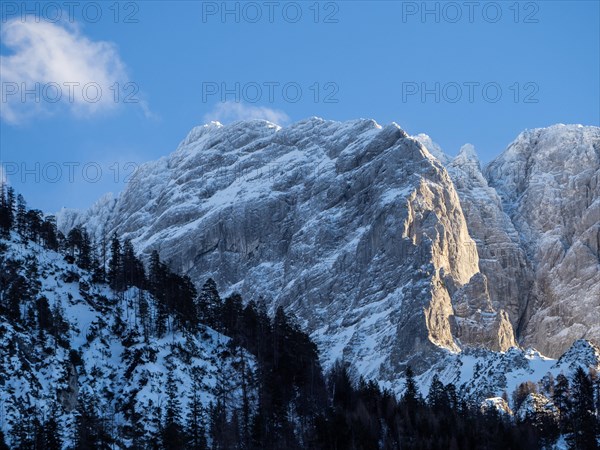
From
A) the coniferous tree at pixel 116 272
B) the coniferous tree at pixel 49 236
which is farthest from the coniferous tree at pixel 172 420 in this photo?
the coniferous tree at pixel 49 236

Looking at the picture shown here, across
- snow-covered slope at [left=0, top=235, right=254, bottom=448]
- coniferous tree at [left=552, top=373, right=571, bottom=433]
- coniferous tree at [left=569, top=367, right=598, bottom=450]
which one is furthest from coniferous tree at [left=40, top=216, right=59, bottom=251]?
Result: coniferous tree at [left=569, top=367, right=598, bottom=450]

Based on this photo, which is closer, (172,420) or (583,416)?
(172,420)

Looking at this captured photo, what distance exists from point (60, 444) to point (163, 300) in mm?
44646

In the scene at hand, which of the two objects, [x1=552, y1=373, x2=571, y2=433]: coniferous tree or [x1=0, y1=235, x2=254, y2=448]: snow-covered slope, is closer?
[x1=0, y1=235, x2=254, y2=448]: snow-covered slope

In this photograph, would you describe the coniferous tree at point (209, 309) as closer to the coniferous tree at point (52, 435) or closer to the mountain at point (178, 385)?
the mountain at point (178, 385)

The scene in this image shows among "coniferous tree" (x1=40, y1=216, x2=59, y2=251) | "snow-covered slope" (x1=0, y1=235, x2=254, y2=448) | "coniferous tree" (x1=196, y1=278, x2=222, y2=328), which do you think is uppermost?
"coniferous tree" (x1=40, y1=216, x2=59, y2=251)

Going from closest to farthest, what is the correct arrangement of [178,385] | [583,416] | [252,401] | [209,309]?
1. [583,416]
2. [178,385]
3. [252,401]
4. [209,309]

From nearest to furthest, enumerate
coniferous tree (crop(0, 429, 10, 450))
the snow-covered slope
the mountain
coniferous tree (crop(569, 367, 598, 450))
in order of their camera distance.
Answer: coniferous tree (crop(0, 429, 10, 450)) < coniferous tree (crop(569, 367, 598, 450)) < the mountain < the snow-covered slope

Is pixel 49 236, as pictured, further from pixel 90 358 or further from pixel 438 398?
pixel 438 398

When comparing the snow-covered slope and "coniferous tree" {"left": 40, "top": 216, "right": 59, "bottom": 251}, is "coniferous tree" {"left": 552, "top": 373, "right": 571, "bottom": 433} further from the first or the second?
"coniferous tree" {"left": 40, "top": 216, "right": 59, "bottom": 251}

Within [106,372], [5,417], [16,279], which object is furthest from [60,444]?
[16,279]

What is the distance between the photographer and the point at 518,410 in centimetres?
16500

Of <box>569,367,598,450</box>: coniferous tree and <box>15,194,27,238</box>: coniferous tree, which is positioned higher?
<box>15,194,27,238</box>: coniferous tree

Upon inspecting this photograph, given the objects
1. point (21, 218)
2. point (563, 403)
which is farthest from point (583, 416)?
point (21, 218)
